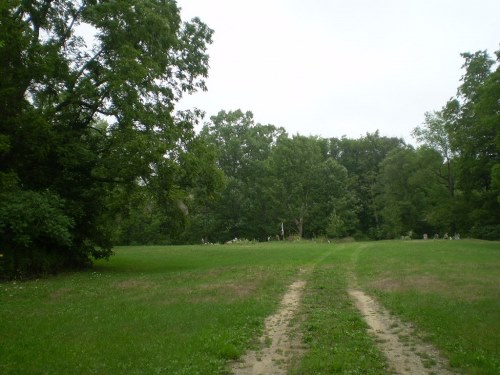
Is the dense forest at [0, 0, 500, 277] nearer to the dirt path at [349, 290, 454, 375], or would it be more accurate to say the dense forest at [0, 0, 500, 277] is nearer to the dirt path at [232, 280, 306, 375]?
the dirt path at [232, 280, 306, 375]

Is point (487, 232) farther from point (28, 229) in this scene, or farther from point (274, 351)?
point (274, 351)

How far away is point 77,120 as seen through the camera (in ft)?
86.3

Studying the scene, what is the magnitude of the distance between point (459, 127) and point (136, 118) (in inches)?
1583

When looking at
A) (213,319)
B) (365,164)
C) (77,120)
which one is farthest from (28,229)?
(365,164)

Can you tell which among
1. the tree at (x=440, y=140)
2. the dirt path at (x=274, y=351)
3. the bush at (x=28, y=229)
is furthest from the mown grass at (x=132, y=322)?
the tree at (x=440, y=140)

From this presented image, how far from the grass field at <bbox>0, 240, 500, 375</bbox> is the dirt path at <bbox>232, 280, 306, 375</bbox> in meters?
0.28

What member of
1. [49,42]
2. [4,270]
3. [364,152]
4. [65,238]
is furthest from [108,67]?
[364,152]

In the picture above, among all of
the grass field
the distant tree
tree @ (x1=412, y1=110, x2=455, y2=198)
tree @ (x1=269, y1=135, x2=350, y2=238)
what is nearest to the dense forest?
the grass field

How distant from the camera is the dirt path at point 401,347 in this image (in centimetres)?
809

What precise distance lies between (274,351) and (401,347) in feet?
9.17

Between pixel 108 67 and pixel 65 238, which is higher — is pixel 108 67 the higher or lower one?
the higher one

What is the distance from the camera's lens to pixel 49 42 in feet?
82.4

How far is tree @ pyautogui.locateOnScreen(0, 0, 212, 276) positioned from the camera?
2145cm

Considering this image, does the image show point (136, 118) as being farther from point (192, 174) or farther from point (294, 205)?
point (294, 205)
